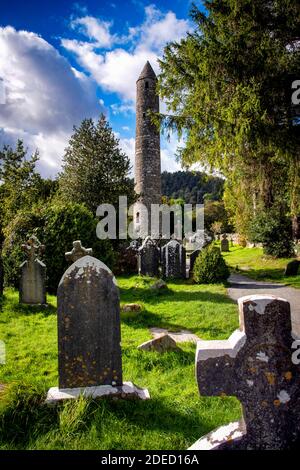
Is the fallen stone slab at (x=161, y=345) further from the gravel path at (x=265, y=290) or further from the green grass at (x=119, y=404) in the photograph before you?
the gravel path at (x=265, y=290)

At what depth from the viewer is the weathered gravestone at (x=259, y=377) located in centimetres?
178

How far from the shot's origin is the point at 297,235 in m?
17.5

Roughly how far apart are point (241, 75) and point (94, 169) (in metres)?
12.0

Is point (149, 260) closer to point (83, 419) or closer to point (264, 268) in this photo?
point (264, 268)

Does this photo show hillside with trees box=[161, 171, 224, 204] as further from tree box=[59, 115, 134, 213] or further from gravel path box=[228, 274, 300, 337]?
gravel path box=[228, 274, 300, 337]

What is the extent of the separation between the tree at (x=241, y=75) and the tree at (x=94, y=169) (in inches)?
372

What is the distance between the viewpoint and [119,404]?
2.95 m

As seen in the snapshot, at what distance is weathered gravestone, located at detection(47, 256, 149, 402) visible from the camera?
10.2 ft

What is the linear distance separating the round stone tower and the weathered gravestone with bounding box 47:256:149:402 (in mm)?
23419

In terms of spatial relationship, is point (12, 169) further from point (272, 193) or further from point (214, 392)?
point (214, 392)

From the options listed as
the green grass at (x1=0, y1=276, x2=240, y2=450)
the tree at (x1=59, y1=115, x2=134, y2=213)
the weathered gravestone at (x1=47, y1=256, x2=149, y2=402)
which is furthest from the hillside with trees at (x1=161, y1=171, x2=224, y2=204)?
the weathered gravestone at (x1=47, y1=256, x2=149, y2=402)

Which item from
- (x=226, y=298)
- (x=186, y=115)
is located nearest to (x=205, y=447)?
(x=226, y=298)

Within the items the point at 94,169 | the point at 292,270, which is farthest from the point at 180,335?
the point at 94,169

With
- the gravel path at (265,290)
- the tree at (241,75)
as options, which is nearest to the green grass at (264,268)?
the gravel path at (265,290)
